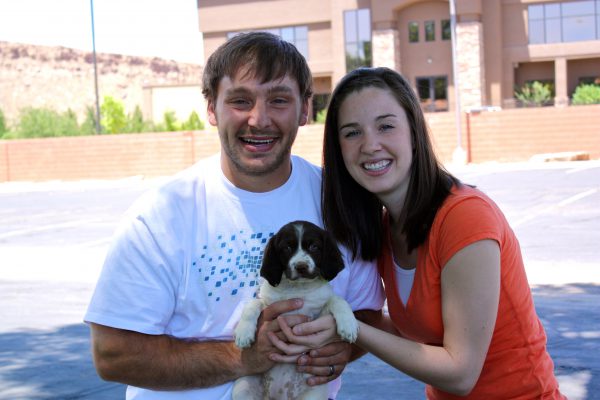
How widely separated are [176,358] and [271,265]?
0.60m

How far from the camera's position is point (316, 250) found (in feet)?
12.3

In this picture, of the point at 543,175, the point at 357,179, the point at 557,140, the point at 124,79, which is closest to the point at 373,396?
the point at 357,179

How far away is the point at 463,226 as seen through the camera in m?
3.50

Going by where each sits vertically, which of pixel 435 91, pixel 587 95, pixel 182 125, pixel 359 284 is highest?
pixel 435 91

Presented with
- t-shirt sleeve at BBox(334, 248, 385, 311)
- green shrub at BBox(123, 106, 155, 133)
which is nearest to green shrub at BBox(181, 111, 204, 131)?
green shrub at BBox(123, 106, 155, 133)

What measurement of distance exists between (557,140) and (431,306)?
115 feet

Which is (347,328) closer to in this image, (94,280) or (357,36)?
(94,280)

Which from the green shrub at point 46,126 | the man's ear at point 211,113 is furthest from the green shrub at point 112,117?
the man's ear at point 211,113

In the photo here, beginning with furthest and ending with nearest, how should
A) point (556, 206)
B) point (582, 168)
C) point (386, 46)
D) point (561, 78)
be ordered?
point (386, 46) < point (561, 78) < point (582, 168) < point (556, 206)

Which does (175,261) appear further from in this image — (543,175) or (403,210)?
(543,175)

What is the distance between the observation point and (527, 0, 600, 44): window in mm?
52531

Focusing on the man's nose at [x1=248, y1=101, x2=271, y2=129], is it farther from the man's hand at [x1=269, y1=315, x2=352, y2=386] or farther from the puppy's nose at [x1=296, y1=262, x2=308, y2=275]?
the man's hand at [x1=269, y1=315, x2=352, y2=386]

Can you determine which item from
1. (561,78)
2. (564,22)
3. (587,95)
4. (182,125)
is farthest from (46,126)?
(587,95)

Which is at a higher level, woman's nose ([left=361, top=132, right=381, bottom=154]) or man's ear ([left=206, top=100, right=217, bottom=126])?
man's ear ([left=206, top=100, right=217, bottom=126])
